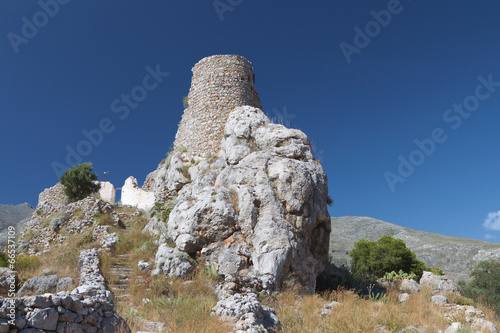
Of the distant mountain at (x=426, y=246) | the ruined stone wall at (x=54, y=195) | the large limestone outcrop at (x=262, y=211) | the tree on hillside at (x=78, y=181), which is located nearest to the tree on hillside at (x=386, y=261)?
the distant mountain at (x=426, y=246)

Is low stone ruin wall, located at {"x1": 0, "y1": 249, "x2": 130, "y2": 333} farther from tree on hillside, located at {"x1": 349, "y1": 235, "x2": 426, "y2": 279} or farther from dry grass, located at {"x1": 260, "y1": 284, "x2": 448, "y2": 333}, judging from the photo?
tree on hillside, located at {"x1": 349, "y1": 235, "x2": 426, "y2": 279}

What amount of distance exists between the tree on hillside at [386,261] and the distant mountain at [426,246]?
234 centimetres

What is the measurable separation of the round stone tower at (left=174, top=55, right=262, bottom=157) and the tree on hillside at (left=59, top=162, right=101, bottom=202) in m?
10.2

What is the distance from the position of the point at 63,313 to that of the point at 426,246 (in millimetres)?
34112

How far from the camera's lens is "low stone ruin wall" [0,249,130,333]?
464 centimetres

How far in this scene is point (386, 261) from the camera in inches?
838

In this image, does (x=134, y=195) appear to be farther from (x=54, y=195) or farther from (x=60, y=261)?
(x=60, y=261)

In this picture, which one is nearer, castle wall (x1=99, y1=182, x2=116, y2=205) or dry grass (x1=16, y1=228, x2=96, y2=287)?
dry grass (x1=16, y1=228, x2=96, y2=287)

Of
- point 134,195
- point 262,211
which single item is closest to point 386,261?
point 262,211

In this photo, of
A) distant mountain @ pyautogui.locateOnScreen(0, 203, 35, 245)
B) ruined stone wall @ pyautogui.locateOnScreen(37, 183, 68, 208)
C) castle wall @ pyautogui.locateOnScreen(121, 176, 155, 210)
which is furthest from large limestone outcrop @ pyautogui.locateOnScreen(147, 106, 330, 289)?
distant mountain @ pyautogui.locateOnScreen(0, 203, 35, 245)

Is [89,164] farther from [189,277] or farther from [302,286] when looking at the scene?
[302,286]

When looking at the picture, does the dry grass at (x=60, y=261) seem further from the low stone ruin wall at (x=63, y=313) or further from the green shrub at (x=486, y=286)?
the green shrub at (x=486, y=286)

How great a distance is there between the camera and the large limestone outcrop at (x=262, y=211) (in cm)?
1010

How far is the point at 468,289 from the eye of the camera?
15.7m
